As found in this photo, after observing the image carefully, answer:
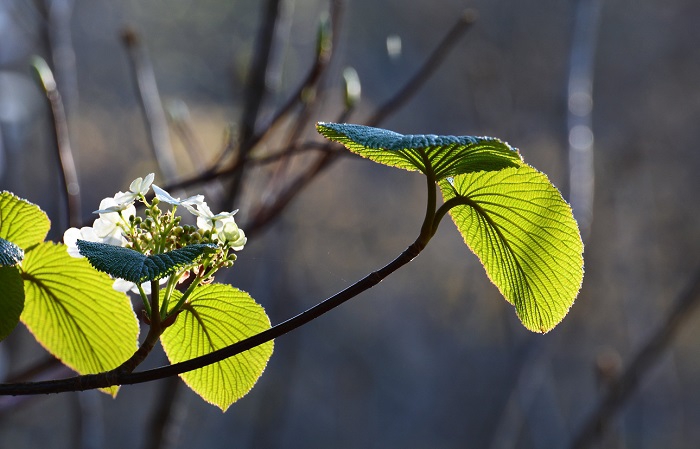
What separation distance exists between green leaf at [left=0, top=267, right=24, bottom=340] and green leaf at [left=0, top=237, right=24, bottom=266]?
0.10 feet

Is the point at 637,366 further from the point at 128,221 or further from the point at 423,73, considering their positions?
the point at 128,221

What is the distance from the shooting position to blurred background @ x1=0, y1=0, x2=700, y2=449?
4.35 m

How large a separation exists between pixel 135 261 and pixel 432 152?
119mm

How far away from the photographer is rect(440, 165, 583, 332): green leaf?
12.5 inches

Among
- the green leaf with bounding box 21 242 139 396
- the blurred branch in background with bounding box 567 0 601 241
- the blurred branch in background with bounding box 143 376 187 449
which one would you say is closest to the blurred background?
the blurred branch in background with bounding box 567 0 601 241

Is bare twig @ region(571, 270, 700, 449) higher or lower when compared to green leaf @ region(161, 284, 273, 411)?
lower

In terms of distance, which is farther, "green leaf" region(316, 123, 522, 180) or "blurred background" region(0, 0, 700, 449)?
"blurred background" region(0, 0, 700, 449)

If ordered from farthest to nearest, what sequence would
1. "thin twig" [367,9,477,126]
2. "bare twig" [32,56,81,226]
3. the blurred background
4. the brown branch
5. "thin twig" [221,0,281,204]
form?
the blurred background, "thin twig" [221,0,281,204], "thin twig" [367,9,477,126], "bare twig" [32,56,81,226], the brown branch

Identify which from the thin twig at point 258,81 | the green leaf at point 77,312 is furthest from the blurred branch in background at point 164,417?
the green leaf at point 77,312

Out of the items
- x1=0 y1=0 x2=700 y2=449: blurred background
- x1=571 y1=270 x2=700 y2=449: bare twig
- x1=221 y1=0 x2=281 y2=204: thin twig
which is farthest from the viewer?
x1=0 y1=0 x2=700 y2=449: blurred background

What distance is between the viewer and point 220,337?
0.34 meters

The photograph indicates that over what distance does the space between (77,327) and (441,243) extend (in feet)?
16.8

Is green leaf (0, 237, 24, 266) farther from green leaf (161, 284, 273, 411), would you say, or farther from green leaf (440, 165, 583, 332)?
green leaf (440, 165, 583, 332)

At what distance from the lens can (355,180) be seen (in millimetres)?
5754
